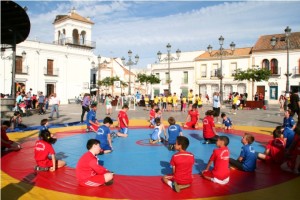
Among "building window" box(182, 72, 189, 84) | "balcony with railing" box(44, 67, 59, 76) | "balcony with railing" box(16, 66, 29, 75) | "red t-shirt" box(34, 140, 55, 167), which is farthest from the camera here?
Answer: "building window" box(182, 72, 189, 84)

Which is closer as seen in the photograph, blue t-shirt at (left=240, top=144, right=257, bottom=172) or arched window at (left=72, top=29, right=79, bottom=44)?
blue t-shirt at (left=240, top=144, right=257, bottom=172)

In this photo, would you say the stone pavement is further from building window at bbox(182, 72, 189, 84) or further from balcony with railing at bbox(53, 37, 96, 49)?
building window at bbox(182, 72, 189, 84)

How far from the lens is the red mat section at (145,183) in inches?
200

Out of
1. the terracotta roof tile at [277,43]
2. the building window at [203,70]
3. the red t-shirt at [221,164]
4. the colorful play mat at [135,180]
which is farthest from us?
the building window at [203,70]

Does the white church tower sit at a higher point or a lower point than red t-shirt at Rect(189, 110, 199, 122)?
higher

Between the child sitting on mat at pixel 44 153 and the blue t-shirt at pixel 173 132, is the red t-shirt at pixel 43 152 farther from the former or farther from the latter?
the blue t-shirt at pixel 173 132

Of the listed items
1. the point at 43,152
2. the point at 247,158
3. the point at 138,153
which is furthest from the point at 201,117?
the point at 43,152

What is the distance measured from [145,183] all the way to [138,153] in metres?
2.70

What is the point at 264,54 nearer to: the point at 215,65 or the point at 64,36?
the point at 215,65

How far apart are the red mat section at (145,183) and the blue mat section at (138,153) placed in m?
0.61

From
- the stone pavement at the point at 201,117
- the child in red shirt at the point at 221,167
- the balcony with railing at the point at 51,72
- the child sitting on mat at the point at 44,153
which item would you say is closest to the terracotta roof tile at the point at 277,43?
the stone pavement at the point at 201,117

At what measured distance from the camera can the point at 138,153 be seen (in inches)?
328

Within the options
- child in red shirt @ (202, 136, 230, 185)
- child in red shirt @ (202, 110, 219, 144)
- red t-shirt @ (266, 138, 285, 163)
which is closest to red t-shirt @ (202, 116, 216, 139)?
child in red shirt @ (202, 110, 219, 144)

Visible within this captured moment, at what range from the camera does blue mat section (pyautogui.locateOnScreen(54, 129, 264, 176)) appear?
672 cm
